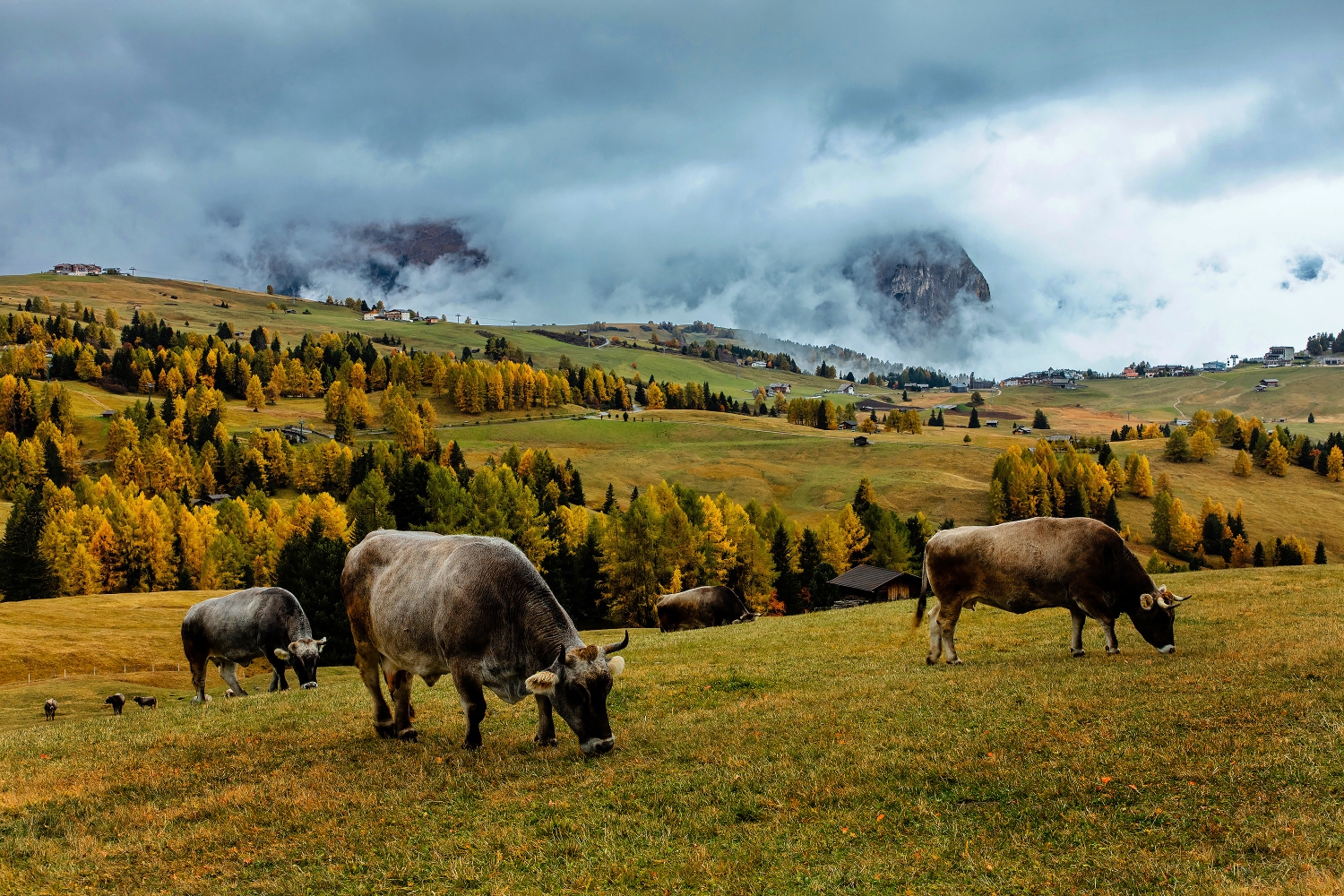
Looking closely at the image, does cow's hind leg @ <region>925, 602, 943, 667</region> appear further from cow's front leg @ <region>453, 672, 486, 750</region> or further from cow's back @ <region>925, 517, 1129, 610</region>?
cow's front leg @ <region>453, 672, 486, 750</region>

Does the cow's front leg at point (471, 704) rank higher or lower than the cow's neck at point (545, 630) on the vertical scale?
lower

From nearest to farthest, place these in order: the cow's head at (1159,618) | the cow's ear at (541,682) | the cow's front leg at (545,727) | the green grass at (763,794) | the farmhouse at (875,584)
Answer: the green grass at (763,794) → the cow's ear at (541,682) → the cow's front leg at (545,727) → the cow's head at (1159,618) → the farmhouse at (875,584)

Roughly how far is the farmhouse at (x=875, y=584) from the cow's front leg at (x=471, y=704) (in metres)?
77.0

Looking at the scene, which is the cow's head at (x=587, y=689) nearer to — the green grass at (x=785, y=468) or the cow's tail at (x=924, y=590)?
the cow's tail at (x=924, y=590)

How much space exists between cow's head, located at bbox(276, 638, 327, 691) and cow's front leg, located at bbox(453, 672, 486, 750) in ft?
51.2

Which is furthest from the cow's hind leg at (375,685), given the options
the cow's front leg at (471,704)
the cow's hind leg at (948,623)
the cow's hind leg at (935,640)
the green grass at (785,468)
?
the green grass at (785,468)

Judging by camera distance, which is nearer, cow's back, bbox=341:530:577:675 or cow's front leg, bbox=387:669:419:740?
cow's back, bbox=341:530:577:675

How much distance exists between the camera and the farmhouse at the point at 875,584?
87562 millimetres

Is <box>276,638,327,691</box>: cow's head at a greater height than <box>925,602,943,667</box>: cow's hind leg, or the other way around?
<box>925,602,943,667</box>: cow's hind leg

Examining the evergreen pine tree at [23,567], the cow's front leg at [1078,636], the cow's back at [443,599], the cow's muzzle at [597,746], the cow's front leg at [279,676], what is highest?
the cow's back at [443,599]

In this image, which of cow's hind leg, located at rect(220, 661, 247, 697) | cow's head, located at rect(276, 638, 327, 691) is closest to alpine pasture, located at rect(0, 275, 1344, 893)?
cow's head, located at rect(276, 638, 327, 691)

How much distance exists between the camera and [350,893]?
891 centimetres

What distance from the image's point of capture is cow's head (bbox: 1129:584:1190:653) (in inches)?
806

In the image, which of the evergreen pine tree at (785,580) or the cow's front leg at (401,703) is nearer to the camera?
the cow's front leg at (401,703)
